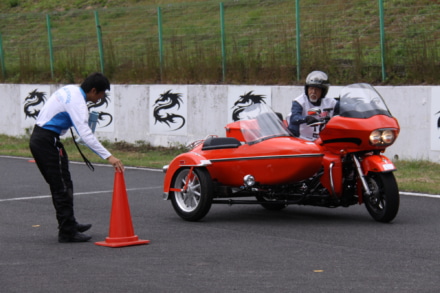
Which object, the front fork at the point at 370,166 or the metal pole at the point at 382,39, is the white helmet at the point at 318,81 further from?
the metal pole at the point at 382,39

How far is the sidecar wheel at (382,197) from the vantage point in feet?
30.0

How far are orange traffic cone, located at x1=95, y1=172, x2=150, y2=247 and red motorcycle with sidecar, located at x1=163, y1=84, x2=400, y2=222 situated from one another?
143 centimetres

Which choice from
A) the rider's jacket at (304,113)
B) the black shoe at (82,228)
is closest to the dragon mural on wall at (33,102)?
the rider's jacket at (304,113)

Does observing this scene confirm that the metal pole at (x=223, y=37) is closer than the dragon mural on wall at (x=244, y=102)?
No

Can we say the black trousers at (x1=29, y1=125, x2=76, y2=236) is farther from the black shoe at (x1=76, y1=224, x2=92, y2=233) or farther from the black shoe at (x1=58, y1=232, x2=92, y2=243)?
the black shoe at (x1=76, y1=224, x2=92, y2=233)

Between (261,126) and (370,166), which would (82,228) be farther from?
(370,166)

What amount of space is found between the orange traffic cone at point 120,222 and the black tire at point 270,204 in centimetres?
193

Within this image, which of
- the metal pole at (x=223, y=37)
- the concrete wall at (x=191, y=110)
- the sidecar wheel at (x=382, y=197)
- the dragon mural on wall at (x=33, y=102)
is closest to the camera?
the sidecar wheel at (x=382, y=197)

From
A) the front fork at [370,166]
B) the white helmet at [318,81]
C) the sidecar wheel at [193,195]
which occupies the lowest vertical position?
the sidecar wheel at [193,195]

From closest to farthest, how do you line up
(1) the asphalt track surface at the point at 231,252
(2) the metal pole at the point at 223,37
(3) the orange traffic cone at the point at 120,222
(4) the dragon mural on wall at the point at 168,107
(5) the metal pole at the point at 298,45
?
(1) the asphalt track surface at the point at 231,252
(3) the orange traffic cone at the point at 120,222
(5) the metal pole at the point at 298,45
(4) the dragon mural on wall at the point at 168,107
(2) the metal pole at the point at 223,37

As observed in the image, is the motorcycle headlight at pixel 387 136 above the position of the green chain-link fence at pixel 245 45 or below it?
below

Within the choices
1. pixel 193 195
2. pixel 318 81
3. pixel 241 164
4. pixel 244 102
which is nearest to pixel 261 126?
pixel 241 164

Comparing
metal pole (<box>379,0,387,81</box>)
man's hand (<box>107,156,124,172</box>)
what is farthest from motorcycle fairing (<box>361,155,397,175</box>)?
metal pole (<box>379,0,387,81</box>)

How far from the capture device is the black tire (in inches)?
396
